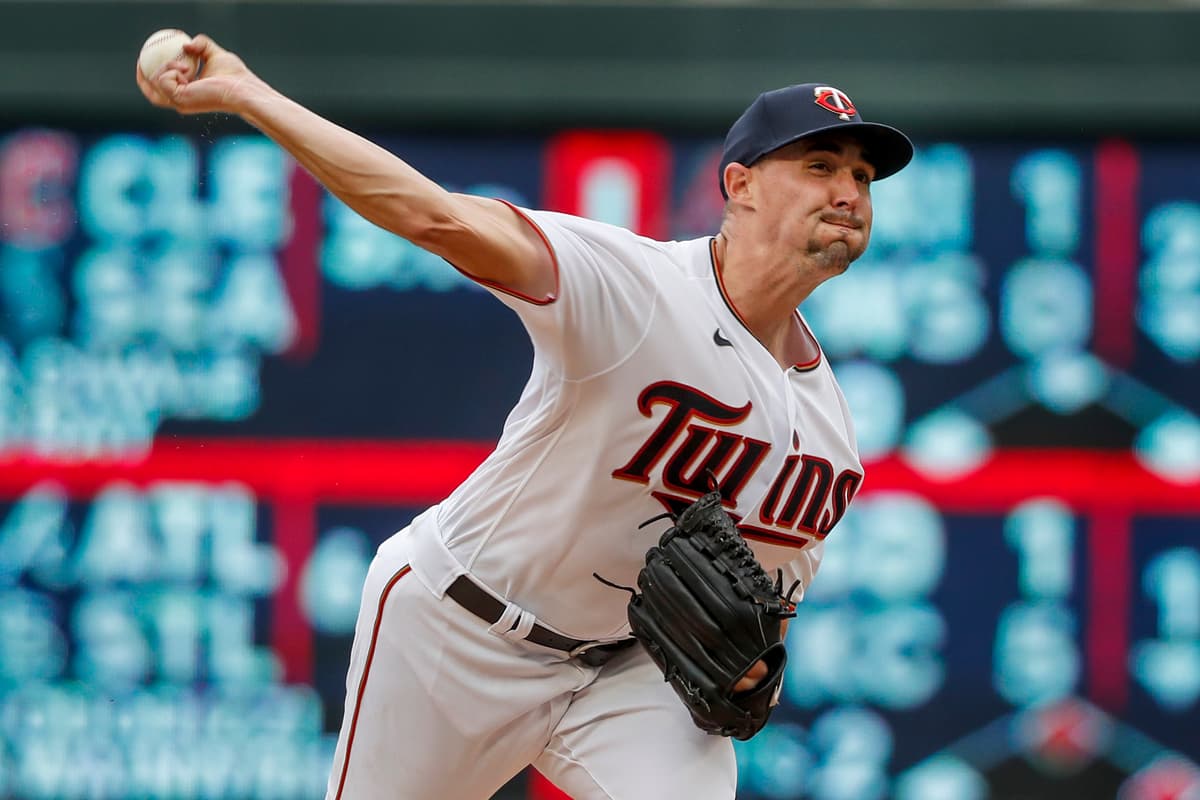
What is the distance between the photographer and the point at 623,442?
2.85m

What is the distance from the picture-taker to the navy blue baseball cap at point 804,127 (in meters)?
2.96

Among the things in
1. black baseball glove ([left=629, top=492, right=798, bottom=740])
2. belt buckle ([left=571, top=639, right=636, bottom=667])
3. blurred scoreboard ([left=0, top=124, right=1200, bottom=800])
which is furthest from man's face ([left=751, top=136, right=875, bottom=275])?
blurred scoreboard ([left=0, top=124, right=1200, bottom=800])

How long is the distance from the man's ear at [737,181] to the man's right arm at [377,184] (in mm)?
521

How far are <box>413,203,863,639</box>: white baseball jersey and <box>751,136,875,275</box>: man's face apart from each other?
133mm

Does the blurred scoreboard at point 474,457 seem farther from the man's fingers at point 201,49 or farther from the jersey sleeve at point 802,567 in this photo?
the man's fingers at point 201,49

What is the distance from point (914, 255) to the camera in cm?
559

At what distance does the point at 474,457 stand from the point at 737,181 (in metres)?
2.60

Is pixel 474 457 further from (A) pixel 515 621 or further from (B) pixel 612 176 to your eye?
(A) pixel 515 621

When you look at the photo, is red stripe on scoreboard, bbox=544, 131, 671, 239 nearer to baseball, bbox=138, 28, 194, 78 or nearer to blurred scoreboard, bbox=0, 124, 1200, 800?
blurred scoreboard, bbox=0, 124, 1200, 800

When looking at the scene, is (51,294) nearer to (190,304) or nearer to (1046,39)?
(190,304)

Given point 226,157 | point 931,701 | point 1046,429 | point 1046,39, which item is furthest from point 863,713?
point 226,157

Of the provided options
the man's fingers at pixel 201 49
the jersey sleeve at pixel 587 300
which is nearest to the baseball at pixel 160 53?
the man's fingers at pixel 201 49

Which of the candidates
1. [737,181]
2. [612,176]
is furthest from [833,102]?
[612,176]

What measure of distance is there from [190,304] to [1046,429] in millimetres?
2601
